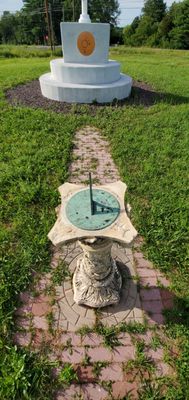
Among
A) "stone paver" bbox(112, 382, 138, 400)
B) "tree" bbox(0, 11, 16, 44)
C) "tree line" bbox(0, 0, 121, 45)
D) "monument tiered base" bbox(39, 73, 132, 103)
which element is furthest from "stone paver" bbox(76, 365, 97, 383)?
"tree" bbox(0, 11, 16, 44)

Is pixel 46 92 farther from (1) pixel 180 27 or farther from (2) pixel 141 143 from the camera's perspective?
Answer: (1) pixel 180 27

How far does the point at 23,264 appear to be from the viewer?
344cm

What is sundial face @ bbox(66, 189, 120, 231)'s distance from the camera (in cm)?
245

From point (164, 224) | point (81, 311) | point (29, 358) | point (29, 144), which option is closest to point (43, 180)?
point (29, 144)

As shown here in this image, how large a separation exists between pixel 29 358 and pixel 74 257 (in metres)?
1.27

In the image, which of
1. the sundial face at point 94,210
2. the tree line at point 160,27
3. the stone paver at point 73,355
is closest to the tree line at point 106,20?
the tree line at point 160,27

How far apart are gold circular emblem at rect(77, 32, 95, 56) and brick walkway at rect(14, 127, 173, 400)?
7.97 m

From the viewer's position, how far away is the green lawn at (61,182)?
2680 millimetres

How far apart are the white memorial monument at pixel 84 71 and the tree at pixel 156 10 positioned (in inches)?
1480

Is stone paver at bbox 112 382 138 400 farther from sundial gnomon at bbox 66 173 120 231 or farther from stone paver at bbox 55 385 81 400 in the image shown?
sundial gnomon at bbox 66 173 120 231

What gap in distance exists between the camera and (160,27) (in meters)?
36.8

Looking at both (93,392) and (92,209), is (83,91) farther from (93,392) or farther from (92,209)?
(93,392)

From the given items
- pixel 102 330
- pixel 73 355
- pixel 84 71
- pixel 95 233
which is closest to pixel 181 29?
pixel 84 71

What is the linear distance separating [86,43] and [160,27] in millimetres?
33198
